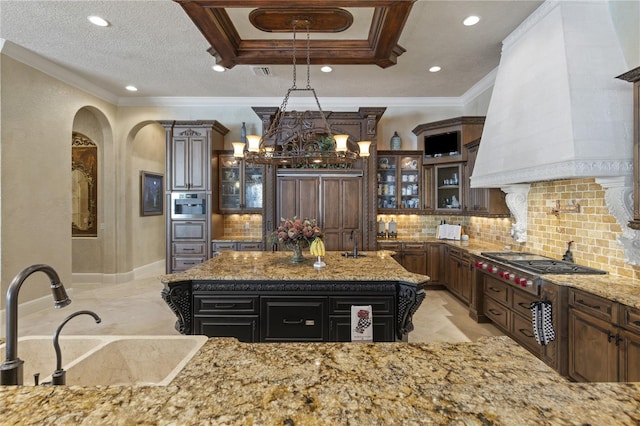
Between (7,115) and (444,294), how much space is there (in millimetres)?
6835

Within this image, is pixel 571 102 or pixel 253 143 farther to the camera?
pixel 253 143

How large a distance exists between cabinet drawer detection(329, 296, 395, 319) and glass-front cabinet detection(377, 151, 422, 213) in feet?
10.7

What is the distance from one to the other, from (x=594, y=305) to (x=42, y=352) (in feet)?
11.3

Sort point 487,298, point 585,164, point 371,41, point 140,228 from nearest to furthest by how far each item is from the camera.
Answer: point 585,164 < point 371,41 < point 487,298 < point 140,228

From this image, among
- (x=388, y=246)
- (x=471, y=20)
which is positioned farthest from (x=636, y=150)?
(x=388, y=246)

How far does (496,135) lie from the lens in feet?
11.8

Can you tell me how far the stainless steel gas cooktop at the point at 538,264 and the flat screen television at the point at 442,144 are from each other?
2.11 m

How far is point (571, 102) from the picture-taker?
2.58 metres

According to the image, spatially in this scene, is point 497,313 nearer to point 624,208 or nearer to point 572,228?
point 572,228

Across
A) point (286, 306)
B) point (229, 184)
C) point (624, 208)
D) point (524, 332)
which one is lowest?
point (524, 332)

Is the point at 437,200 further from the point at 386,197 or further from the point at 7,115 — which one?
the point at 7,115

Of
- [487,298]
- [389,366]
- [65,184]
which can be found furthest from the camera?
[65,184]

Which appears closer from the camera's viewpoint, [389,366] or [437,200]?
[389,366]

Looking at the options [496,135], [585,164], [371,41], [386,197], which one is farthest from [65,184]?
[585,164]
